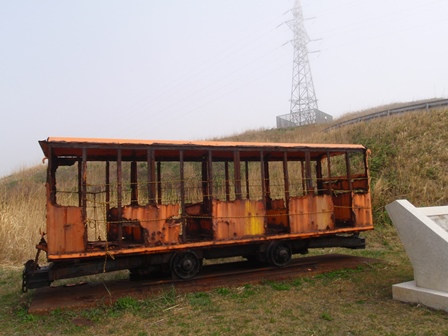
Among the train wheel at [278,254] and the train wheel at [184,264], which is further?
the train wheel at [278,254]

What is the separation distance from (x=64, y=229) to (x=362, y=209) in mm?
6344

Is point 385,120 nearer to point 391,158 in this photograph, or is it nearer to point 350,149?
point 391,158

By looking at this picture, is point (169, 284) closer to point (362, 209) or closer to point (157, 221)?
point (157, 221)

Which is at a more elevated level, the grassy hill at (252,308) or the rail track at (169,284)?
the rail track at (169,284)

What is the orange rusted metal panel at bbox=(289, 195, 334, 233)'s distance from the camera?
26.3 feet

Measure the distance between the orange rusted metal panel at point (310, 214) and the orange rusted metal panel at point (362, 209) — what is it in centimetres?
76

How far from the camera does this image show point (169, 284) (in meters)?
6.86

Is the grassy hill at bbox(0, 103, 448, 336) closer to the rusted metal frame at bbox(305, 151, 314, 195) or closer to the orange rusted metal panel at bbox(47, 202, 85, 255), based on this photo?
the orange rusted metal panel at bbox(47, 202, 85, 255)

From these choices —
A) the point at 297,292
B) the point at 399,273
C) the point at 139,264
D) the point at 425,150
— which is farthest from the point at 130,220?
the point at 425,150

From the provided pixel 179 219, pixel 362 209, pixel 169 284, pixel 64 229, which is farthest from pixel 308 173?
pixel 64 229

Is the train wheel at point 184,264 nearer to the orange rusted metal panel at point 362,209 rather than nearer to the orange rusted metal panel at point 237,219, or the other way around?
the orange rusted metal panel at point 237,219

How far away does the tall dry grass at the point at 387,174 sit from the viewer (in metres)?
10.7

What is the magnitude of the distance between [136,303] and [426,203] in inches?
471

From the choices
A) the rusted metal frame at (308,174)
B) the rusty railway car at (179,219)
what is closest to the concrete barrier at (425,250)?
the rusty railway car at (179,219)
